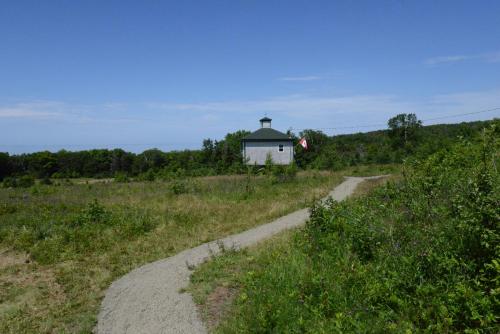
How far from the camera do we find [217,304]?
5977 millimetres

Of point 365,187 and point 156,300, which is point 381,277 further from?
point 365,187

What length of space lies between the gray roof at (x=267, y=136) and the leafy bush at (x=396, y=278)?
33.8 metres

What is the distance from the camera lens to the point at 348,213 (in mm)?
8250

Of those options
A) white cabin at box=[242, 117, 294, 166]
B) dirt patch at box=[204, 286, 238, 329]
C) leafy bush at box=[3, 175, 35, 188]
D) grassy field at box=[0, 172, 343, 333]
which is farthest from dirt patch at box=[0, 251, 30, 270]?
white cabin at box=[242, 117, 294, 166]

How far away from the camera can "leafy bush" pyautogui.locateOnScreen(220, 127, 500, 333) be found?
4.34 metres

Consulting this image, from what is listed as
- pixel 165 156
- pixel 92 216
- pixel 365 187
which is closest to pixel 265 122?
pixel 165 156

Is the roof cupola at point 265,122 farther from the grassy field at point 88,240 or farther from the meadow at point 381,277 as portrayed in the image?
the meadow at point 381,277

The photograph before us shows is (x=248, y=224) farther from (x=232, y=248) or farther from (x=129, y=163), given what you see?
(x=129, y=163)

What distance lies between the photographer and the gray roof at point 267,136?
40.9 m

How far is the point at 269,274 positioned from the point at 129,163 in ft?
185

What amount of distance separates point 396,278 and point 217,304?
2.54m

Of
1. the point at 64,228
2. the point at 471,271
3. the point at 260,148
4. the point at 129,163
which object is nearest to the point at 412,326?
the point at 471,271

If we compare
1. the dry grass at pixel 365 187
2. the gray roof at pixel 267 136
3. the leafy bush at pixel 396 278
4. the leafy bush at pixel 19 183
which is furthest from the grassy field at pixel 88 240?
the gray roof at pixel 267 136

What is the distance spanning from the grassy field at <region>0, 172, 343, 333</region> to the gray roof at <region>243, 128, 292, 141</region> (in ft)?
76.7
